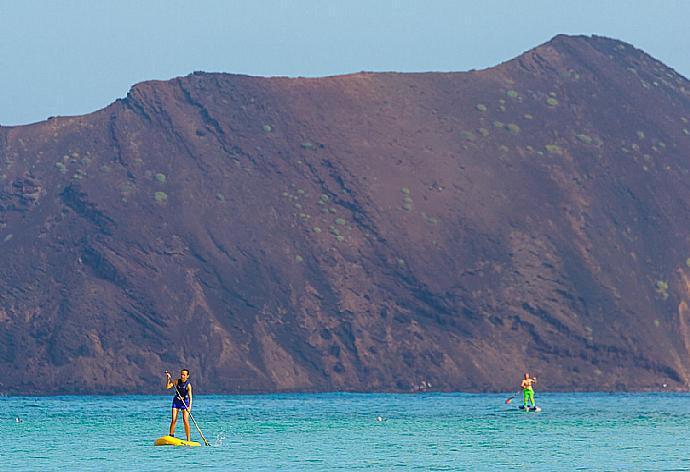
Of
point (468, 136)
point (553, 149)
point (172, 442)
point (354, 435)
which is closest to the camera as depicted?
point (172, 442)

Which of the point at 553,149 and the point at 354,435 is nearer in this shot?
the point at 354,435

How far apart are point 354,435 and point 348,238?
66.1 metres

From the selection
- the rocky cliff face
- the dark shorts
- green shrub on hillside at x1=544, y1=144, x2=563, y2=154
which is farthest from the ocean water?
green shrub on hillside at x1=544, y1=144, x2=563, y2=154

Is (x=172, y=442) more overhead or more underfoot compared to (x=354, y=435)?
more overhead

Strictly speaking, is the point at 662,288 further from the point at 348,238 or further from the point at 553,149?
the point at 348,238

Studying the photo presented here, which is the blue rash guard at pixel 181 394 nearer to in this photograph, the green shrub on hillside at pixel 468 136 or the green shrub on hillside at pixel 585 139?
the green shrub on hillside at pixel 468 136

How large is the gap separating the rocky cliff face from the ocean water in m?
15.4

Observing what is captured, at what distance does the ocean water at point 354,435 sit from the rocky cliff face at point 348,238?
15.4 metres

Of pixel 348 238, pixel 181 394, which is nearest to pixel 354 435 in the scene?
pixel 181 394

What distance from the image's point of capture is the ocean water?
4231 cm

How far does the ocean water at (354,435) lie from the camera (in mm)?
42312

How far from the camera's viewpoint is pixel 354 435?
5641cm

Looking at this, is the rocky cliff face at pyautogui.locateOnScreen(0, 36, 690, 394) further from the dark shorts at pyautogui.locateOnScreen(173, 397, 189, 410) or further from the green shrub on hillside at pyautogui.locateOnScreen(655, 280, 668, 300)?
the dark shorts at pyautogui.locateOnScreen(173, 397, 189, 410)

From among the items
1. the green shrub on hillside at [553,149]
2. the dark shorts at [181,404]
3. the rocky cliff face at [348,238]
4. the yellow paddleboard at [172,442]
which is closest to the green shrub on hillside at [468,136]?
the rocky cliff face at [348,238]
